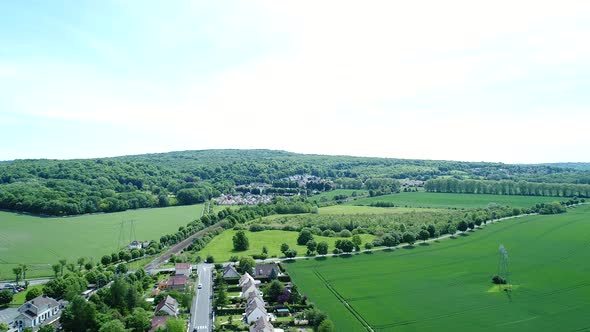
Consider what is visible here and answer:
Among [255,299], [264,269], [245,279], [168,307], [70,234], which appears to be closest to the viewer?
[168,307]

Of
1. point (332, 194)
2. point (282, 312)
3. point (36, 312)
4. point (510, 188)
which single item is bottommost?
point (36, 312)

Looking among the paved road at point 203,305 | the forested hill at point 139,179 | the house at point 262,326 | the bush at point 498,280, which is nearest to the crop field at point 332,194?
the forested hill at point 139,179

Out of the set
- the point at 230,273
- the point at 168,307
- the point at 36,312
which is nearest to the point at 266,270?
the point at 230,273

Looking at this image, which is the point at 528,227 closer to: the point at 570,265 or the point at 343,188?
the point at 570,265

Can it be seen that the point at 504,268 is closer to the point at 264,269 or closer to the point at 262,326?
the point at 264,269

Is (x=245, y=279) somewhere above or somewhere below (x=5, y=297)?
above

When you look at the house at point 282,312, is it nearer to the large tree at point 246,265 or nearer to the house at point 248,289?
the house at point 248,289

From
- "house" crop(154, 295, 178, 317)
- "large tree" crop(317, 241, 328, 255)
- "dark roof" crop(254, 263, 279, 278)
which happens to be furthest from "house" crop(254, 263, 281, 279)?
"house" crop(154, 295, 178, 317)
